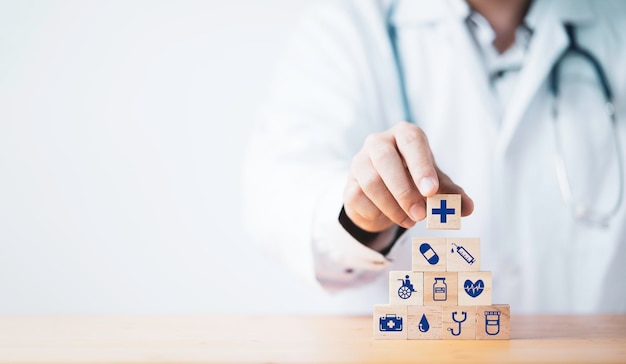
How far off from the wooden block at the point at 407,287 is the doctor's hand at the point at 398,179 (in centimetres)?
9

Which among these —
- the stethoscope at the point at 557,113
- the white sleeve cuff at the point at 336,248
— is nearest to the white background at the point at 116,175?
the stethoscope at the point at 557,113

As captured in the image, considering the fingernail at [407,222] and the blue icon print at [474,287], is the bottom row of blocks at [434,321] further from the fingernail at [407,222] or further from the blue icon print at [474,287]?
the fingernail at [407,222]

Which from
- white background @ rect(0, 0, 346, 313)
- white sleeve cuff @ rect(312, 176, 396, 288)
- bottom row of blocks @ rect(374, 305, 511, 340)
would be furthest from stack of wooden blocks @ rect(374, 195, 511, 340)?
white background @ rect(0, 0, 346, 313)

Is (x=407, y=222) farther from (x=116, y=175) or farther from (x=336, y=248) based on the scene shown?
(x=116, y=175)

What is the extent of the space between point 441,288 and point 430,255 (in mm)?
53

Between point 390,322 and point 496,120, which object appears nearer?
point 390,322

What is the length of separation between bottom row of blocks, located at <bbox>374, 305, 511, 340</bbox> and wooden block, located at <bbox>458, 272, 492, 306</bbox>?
0.01m

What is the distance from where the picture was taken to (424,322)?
107 centimetres

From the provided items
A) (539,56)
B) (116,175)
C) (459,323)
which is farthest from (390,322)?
(116,175)

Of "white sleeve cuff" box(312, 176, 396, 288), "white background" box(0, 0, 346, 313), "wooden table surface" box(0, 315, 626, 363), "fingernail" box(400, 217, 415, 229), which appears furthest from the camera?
"white background" box(0, 0, 346, 313)

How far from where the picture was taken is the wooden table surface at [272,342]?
0.92 metres

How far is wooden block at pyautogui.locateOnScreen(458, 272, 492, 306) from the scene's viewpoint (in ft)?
3.54

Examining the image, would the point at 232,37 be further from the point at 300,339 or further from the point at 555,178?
the point at 300,339

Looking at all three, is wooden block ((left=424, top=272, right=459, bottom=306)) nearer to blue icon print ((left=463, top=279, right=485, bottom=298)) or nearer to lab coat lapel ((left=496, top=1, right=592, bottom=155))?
blue icon print ((left=463, top=279, right=485, bottom=298))
